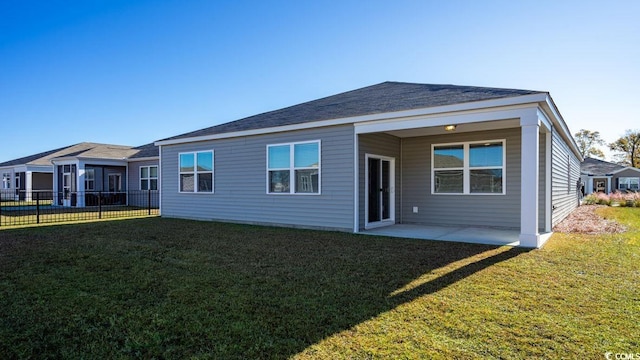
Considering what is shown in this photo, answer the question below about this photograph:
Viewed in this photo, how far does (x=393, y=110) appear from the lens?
25.4ft

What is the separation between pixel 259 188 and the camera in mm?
10070

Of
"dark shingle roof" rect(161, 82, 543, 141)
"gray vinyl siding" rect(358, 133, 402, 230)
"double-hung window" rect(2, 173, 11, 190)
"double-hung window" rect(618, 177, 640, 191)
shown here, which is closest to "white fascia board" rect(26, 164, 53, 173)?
"double-hung window" rect(2, 173, 11, 190)

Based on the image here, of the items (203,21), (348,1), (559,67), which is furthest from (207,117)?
(559,67)

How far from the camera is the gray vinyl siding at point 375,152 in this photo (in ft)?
28.1

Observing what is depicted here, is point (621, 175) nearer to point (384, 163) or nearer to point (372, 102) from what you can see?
point (384, 163)

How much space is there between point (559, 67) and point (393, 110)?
705 cm

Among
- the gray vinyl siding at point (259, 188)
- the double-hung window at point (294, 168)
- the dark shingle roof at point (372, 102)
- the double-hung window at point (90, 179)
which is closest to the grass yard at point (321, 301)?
the gray vinyl siding at point (259, 188)

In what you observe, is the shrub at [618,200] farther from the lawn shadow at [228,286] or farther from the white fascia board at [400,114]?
the lawn shadow at [228,286]

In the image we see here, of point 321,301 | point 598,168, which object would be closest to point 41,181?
point 321,301

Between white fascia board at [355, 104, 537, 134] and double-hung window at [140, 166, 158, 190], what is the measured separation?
1402 centimetres

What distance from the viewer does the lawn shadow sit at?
2684mm

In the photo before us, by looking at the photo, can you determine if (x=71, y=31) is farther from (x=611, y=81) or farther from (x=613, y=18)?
→ (x=611, y=81)

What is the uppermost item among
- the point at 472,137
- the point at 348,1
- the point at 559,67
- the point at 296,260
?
the point at 348,1

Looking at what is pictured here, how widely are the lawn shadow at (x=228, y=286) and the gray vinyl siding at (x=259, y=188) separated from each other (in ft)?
4.69
